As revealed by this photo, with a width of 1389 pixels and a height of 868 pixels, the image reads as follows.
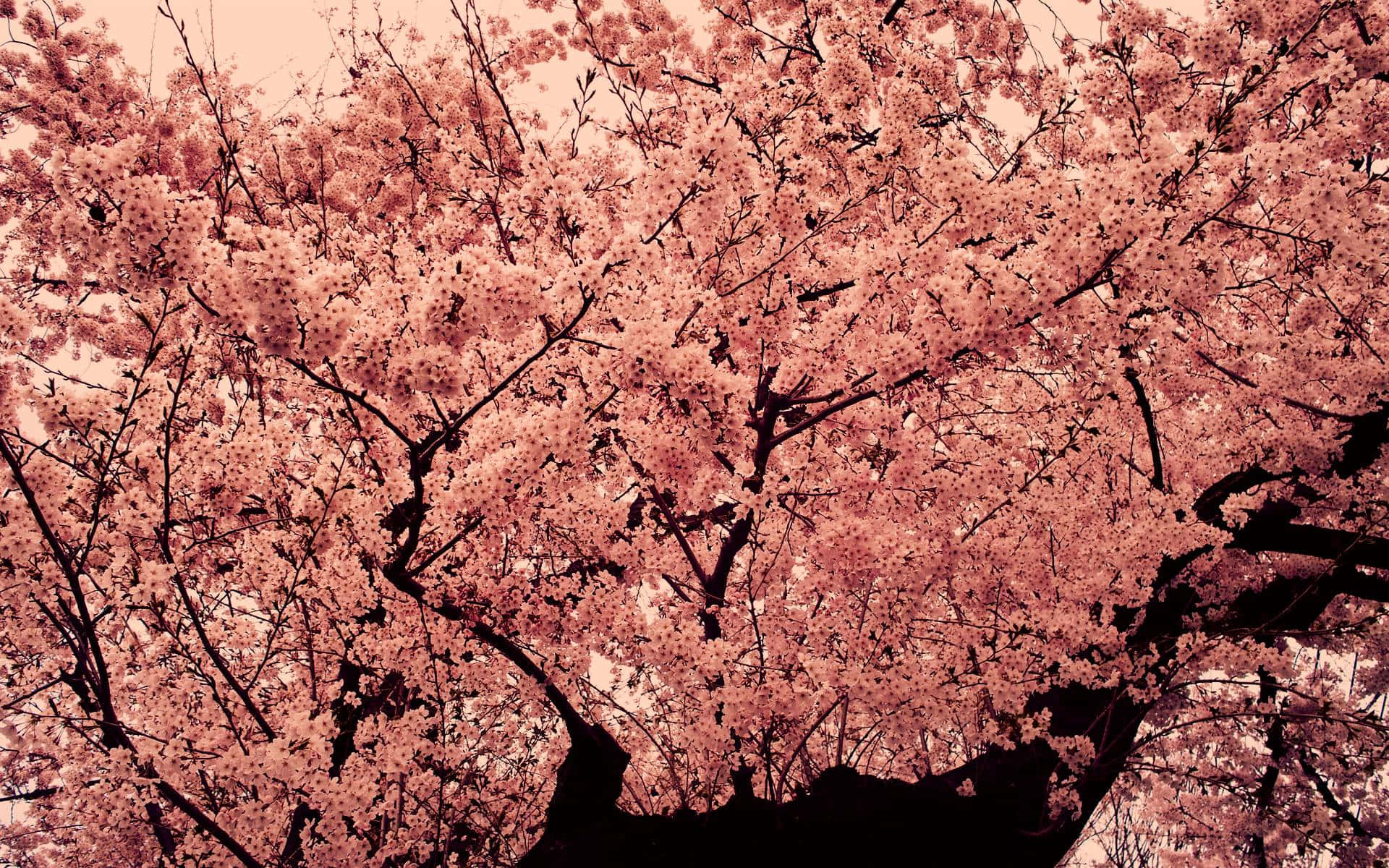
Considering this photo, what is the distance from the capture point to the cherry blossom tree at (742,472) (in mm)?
4066

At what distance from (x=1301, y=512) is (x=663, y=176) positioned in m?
6.34

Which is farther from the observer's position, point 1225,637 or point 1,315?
point 1225,637

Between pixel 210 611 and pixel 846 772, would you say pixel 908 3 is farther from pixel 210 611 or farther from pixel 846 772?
pixel 210 611

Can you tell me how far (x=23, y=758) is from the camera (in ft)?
25.7

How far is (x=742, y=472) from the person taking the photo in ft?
16.3

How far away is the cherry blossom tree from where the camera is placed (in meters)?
4.07

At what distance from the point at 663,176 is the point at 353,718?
5.10 meters

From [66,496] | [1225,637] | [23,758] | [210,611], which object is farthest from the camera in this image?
[23,758]

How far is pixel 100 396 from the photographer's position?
13.8 feet

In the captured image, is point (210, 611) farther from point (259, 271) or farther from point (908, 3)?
point (908, 3)

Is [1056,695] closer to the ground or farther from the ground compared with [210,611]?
closer to the ground

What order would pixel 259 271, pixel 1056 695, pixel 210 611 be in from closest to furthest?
pixel 259 271
pixel 1056 695
pixel 210 611

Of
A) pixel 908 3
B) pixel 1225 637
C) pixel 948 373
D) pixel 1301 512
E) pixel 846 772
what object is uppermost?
pixel 908 3

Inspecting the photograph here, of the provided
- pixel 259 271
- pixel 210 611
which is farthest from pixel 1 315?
pixel 210 611
